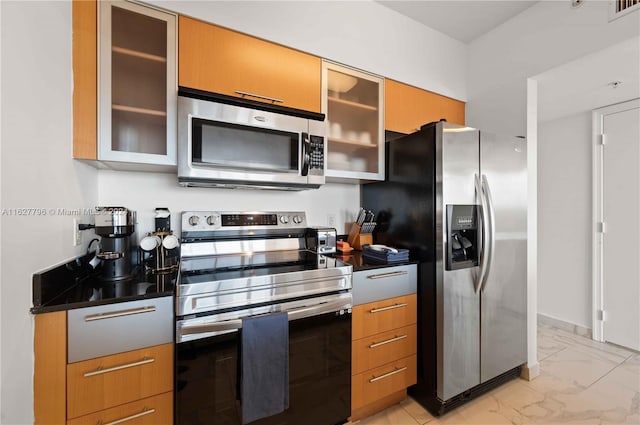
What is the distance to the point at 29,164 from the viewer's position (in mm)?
916

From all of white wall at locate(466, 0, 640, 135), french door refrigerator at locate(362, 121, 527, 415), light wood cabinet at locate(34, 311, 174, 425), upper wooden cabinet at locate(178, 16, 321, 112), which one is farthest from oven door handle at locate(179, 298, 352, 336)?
white wall at locate(466, 0, 640, 135)

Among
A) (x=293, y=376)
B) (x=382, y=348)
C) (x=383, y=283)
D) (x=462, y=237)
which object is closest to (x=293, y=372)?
(x=293, y=376)

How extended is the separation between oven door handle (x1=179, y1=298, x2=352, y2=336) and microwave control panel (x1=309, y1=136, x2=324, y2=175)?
0.81 meters

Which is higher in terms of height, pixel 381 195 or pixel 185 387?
pixel 381 195

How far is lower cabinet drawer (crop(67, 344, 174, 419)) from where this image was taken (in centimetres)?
95

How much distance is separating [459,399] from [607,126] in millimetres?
2813

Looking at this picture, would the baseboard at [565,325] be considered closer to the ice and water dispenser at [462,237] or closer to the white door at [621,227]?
the white door at [621,227]

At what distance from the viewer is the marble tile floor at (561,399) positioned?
1598 millimetres

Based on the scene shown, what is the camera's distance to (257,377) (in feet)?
3.89

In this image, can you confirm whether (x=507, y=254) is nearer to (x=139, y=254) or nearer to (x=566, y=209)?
(x=566, y=209)

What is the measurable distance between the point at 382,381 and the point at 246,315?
3.26 ft

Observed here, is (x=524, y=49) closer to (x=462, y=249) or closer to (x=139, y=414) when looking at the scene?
(x=462, y=249)

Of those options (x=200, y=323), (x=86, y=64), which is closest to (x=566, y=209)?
(x=200, y=323)

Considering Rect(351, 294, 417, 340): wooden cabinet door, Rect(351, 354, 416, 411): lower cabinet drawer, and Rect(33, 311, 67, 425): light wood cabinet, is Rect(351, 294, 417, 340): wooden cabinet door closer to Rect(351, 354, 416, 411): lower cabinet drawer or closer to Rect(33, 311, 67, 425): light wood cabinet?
Rect(351, 354, 416, 411): lower cabinet drawer
